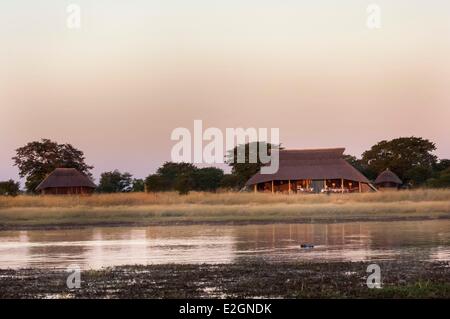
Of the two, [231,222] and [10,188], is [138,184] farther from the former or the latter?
[231,222]

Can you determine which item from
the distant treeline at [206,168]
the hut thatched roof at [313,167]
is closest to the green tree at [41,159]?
the distant treeline at [206,168]

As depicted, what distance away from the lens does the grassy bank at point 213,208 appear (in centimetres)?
4878

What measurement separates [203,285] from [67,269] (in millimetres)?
5940

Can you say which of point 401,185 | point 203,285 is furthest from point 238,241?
point 401,185

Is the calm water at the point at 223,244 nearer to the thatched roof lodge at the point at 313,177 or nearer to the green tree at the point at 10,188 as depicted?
the thatched roof lodge at the point at 313,177

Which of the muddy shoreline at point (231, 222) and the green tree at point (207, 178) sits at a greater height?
the green tree at point (207, 178)

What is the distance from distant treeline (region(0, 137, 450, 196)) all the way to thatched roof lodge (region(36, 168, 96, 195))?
10.6ft

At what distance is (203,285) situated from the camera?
1798 centimetres

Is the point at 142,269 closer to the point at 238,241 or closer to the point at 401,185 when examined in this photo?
the point at 238,241

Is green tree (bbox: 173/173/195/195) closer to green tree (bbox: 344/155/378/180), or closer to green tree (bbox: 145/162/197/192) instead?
green tree (bbox: 145/162/197/192)

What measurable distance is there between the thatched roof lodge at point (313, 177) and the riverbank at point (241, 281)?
51.8 meters

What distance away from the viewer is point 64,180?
7894 centimetres

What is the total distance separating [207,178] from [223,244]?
55.7m
